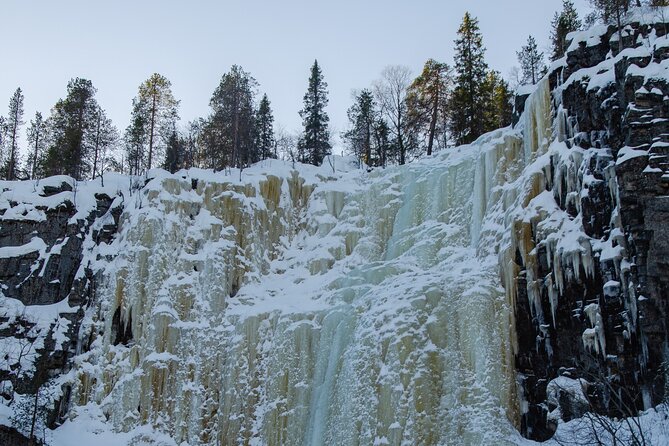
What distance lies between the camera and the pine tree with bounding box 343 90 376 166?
41.1m

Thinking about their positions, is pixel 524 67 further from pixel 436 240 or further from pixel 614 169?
pixel 614 169

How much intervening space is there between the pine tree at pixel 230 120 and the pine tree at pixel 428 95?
9715mm

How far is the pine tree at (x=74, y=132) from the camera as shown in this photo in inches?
1460

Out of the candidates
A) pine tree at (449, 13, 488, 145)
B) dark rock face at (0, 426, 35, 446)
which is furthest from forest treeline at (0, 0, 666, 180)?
dark rock face at (0, 426, 35, 446)

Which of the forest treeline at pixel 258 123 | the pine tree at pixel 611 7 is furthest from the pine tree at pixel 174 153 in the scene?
the pine tree at pixel 611 7

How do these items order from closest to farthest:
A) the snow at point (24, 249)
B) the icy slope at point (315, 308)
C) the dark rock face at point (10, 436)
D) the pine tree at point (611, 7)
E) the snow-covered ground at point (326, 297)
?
the snow-covered ground at point (326, 297), the icy slope at point (315, 308), the dark rock face at point (10, 436), the pine tree at point (611, 7), the snow at point (24, 249)

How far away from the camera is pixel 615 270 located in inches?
683

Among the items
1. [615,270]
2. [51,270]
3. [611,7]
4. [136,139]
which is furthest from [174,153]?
[615,270]

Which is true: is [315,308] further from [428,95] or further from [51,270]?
[428,95]

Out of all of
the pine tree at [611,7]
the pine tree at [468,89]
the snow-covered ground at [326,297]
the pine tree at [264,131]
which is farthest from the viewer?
the pine tree at [264,131]

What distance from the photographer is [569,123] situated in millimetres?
20172

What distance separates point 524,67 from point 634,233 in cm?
2507

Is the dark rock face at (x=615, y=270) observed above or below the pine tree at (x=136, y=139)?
below

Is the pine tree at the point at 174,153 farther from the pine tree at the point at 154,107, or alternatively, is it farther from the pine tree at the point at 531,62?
the pine tree at the point at 531,62
